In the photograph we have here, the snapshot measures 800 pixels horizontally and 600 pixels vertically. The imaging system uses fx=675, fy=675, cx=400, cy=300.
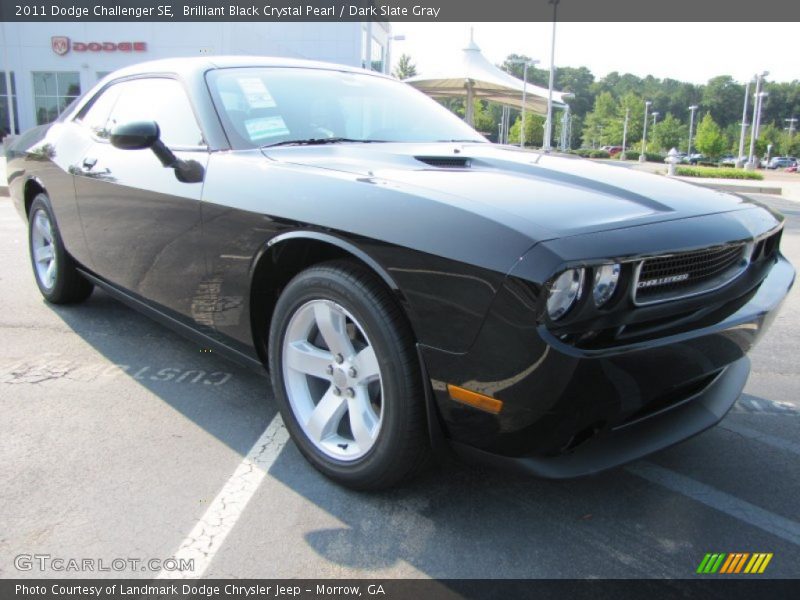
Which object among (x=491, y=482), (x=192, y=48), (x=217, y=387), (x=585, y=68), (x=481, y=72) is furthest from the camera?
(x=585, y=68)

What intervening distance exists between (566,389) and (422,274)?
511 millimetres

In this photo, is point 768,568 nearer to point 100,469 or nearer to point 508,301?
point 508,301

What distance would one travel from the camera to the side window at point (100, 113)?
3.83m

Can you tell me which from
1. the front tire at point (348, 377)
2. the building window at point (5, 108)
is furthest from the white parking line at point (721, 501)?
the building window at point (5, 108)

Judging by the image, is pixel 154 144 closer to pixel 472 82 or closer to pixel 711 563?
pixel 711 563

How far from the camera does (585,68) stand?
13412 centimetres

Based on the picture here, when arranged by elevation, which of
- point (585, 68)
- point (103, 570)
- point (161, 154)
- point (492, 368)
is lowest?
point (103, 570)

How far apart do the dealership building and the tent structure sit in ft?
17.8

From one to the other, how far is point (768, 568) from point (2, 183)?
1498 cm

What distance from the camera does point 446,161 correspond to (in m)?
2.62

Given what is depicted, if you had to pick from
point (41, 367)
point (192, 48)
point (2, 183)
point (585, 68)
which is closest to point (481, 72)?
point (192, 48)

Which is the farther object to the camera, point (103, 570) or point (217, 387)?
point (217, 387)

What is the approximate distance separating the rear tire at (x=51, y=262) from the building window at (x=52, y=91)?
1226 inches

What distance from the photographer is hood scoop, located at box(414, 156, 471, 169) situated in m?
2.55
